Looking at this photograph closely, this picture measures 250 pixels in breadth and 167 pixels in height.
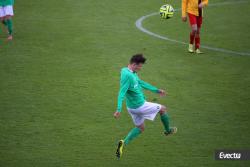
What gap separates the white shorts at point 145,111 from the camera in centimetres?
1020

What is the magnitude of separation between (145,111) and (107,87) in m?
4.19

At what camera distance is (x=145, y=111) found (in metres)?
10.2

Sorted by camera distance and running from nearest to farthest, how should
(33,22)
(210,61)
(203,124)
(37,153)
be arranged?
(37,153)
(203,124)
(210,61)
(33,22)

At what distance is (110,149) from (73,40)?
8.35 meters

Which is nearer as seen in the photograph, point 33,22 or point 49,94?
point 49,94

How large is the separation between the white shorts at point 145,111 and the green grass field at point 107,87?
0.70 metres

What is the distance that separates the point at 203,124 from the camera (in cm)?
1184

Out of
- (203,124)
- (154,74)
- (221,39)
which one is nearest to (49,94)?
(154,74)

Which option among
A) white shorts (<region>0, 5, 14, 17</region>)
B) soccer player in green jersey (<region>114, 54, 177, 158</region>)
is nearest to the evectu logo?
soccer player in green jersey (<region>114, 54, 177, 158</region>)

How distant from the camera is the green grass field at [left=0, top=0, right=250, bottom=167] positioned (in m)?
10.6

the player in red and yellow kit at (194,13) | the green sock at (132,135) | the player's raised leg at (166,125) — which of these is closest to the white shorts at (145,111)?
the green sock at (132,135)

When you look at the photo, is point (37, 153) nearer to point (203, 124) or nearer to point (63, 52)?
point (203, 124)

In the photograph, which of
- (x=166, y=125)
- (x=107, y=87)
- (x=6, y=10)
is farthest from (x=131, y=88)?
(x=6, y=10)

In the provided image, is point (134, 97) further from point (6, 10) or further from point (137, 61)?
point (6, 10)
